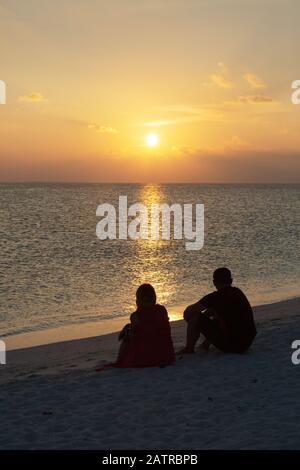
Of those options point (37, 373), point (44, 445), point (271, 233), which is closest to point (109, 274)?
point (37, 373)

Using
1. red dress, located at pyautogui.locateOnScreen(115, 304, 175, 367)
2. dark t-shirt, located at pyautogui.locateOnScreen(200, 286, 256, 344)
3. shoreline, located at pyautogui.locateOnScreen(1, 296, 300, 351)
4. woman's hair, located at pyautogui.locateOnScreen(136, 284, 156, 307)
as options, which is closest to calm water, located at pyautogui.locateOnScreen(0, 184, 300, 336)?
shoreline, located at pyautogui.locateOnScreen(1, 296, 300, 351)

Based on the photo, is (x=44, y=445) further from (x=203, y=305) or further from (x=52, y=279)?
(x=52, y=279)

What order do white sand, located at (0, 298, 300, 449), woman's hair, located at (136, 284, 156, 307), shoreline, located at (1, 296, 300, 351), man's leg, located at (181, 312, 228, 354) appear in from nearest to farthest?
white sand, located at (0, 298, 300, 449) < woman's hair, located at (136, 284, 156, 307) < man's leg, located at (181, 312, 228, 354) < shoreline, located at (1, 296, 300, 351)

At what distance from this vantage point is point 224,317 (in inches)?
362

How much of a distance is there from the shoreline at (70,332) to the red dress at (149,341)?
457cm

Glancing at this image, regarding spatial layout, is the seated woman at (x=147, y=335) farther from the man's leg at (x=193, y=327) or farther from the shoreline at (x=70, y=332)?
the shoreline at (x=70, y=332)

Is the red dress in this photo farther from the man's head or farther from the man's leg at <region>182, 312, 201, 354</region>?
the man's head

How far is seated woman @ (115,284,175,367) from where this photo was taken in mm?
8930

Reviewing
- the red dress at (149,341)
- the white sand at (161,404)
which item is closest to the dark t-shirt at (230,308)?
the white sand at (161,404)

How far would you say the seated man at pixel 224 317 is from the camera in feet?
30.1

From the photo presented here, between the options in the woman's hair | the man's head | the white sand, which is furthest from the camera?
the man's head

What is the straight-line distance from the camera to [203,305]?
928cm

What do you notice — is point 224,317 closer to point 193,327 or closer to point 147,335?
point 193,327

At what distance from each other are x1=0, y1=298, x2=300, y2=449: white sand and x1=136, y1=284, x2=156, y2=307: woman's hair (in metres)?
0.99
